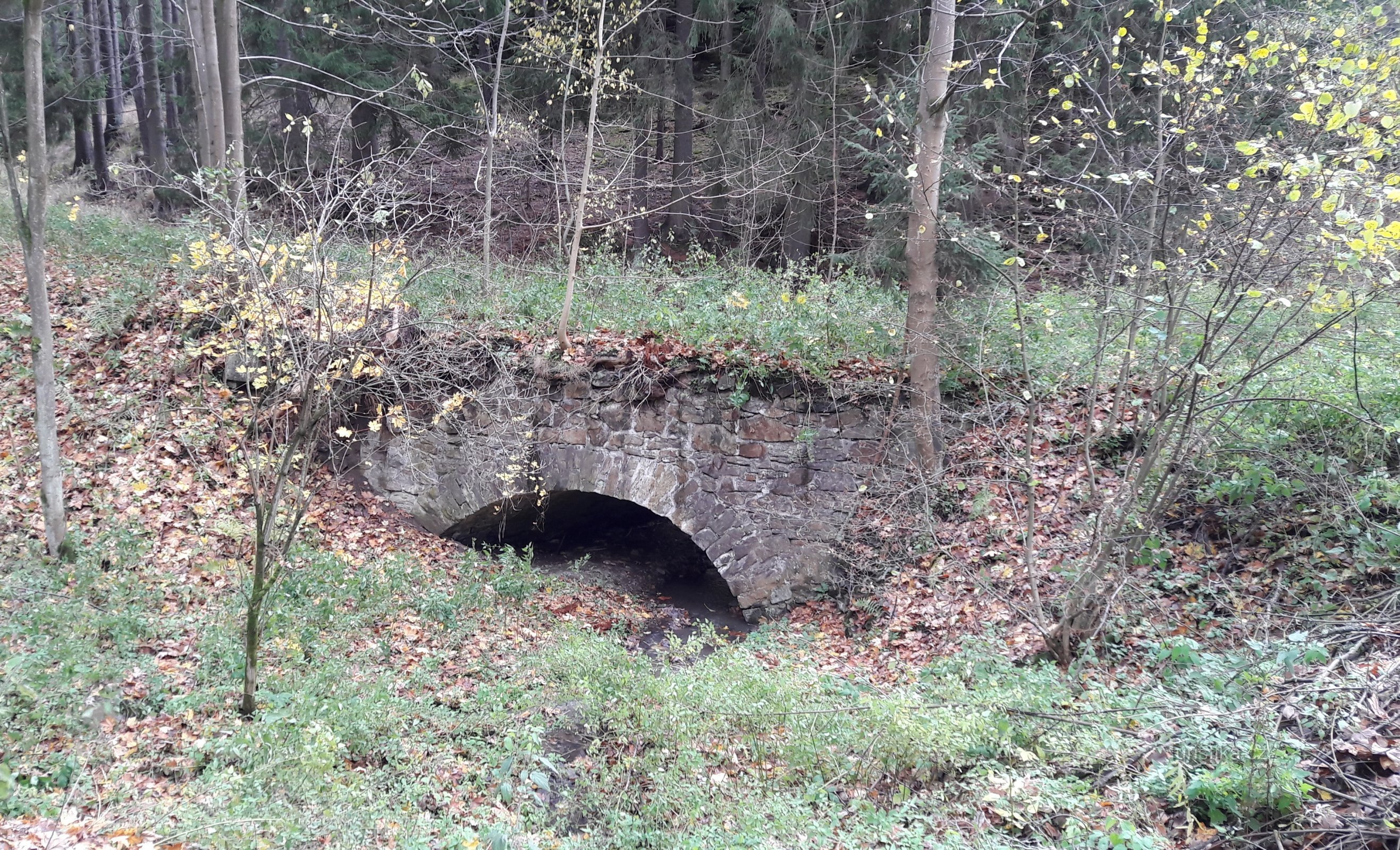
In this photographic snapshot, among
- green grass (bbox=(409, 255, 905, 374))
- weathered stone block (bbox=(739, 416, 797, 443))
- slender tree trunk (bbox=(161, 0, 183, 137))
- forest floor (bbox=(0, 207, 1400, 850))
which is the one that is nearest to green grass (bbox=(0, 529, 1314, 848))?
forest floor (bbox=(0, 207, 1400, 850))

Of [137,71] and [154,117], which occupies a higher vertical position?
[137,71]

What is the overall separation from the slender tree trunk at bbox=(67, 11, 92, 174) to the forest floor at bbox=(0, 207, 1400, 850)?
31.9ft

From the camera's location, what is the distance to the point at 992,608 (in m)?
6.05

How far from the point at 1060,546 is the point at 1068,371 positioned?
6.49 ft

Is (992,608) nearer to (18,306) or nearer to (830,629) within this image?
(830,629)

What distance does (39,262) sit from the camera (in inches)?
224

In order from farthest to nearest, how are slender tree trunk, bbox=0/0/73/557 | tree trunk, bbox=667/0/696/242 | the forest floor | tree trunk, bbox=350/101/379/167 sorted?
tree trunk, bbox=350/101/379/167
tree trunk, bbox=667/0/696/242
slender tree trunk, bbox=0/0/73/557
the forest floor

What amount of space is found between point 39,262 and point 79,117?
→ 12495 mm

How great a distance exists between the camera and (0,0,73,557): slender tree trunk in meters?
5.43

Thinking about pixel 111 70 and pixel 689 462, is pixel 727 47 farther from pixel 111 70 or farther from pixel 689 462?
pixel 111 70

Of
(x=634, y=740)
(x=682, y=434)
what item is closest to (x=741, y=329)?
(x=682, y=434)

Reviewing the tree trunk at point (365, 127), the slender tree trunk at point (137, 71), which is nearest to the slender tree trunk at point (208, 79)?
the tree trunk at point (365, 127)

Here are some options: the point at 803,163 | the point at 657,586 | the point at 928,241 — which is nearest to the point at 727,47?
the point at 803,163

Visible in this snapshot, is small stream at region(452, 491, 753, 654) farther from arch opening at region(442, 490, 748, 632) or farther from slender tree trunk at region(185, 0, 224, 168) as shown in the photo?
slender tree trunk at region(185, 0, 224, 168)
